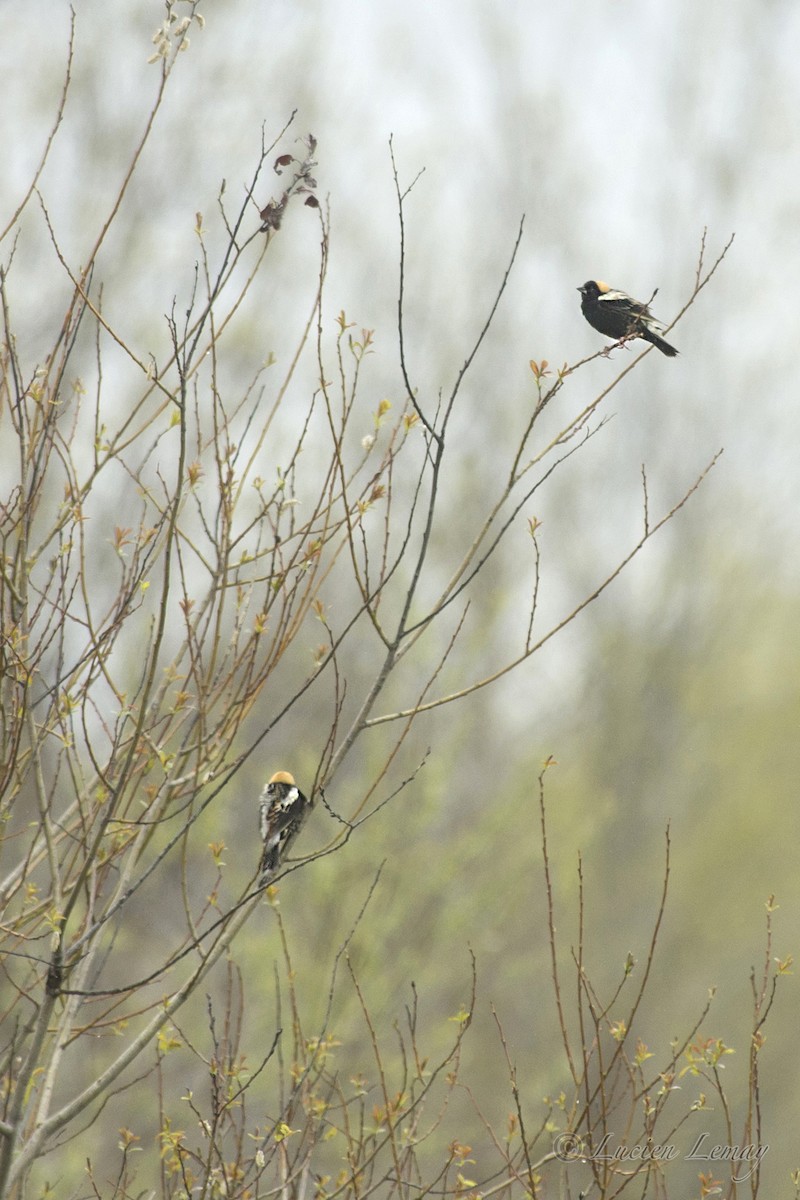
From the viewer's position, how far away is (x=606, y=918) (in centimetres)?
1531

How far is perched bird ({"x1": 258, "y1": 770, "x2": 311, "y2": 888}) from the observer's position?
10.7 feet

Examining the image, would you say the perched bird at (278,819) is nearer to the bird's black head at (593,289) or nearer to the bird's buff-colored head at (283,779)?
the bird's buff-colored head at (283,779)

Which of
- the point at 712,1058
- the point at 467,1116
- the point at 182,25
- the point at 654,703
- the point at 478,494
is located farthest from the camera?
the point at 654,703

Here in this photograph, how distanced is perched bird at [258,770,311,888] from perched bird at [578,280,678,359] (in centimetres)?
191

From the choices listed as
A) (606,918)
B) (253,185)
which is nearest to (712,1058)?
(253,185)

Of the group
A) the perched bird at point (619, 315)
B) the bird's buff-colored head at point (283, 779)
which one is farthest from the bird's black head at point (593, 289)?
the bird's buff-colored head at point (283, 779)

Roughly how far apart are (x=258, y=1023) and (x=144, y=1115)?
4.63ft

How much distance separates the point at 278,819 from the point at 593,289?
8.43 feet

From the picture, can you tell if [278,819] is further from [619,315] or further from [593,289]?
[593,289]

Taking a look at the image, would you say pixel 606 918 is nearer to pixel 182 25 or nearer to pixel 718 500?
pixel 718 500

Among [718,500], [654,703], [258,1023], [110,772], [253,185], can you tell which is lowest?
[110,772]

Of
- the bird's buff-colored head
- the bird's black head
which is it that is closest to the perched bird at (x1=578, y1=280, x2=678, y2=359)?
the bird's black head

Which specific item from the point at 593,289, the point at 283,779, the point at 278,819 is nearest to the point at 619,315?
the point at 593,289

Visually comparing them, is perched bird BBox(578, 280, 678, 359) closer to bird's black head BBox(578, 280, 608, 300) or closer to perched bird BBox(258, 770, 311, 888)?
bird's black head BBox(578, 280, 608, 300)
